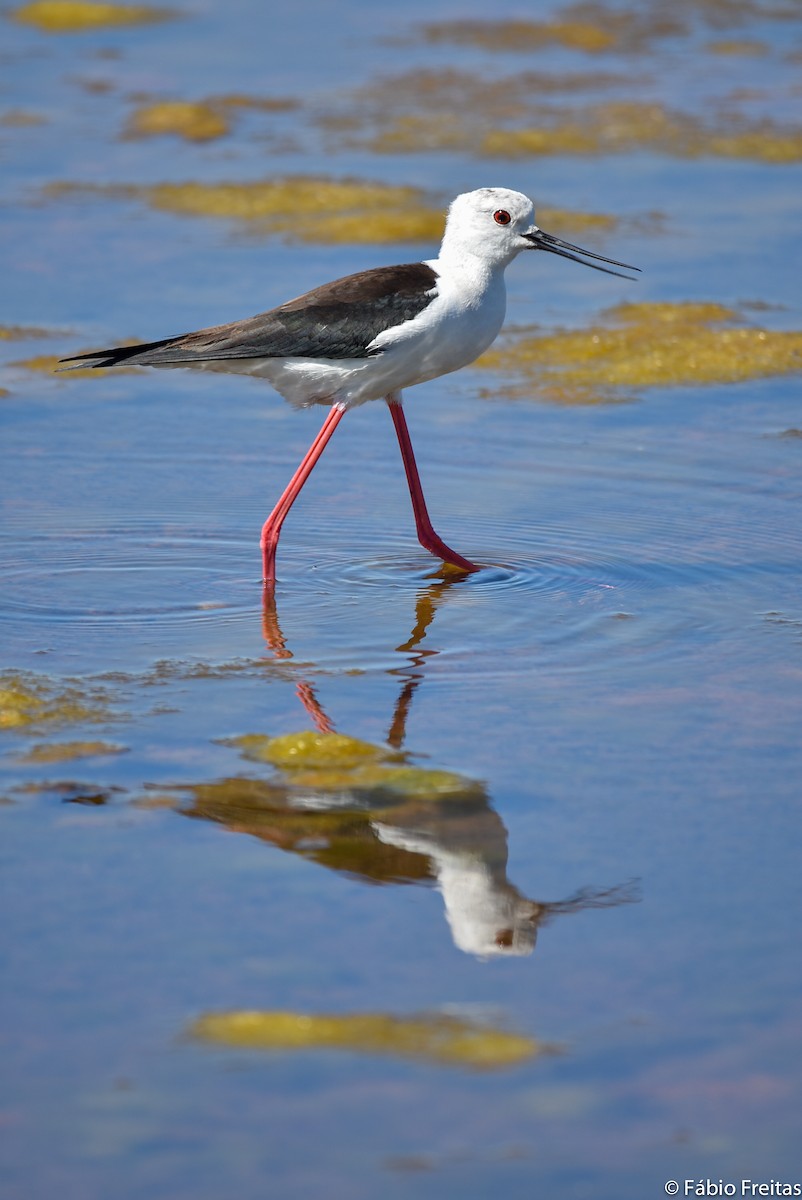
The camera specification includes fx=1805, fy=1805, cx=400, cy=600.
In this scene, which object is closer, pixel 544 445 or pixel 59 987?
pixel 59 987

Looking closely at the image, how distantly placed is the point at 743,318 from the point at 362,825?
5.31 metres

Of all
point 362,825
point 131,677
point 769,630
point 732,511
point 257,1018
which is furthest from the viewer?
point 732,511

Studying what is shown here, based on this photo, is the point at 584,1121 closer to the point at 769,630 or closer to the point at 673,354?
the point at 769,630

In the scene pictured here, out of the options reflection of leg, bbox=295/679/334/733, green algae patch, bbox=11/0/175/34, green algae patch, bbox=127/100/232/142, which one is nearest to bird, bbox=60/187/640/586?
reflection of leg, bbox=295/679/334/733

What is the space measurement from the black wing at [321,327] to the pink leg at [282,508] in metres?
0.33

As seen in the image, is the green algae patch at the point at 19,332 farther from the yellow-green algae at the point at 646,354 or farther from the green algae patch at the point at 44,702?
the green algae patch at the point at 44,702

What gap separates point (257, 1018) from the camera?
3635 millimetres

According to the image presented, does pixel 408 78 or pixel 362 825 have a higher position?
pixel 408 78

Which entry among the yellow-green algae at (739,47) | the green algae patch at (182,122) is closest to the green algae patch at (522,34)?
the yellow-green algae at (739,47)

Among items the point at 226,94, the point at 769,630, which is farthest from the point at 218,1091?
the point at 226,94

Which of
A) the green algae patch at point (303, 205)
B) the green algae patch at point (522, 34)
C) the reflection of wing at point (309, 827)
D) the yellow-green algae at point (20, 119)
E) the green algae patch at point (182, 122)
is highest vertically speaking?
the green algae patch at point (522, 34)

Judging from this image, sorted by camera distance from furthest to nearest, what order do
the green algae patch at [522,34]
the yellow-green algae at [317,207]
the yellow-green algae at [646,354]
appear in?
1. the green algae patch at [522,34]
2. the yellow-green algae at [317,207]
3. the yellow-green algae at [646,354]

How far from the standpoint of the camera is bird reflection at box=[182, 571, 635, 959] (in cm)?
409

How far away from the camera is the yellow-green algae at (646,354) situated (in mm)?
8375
